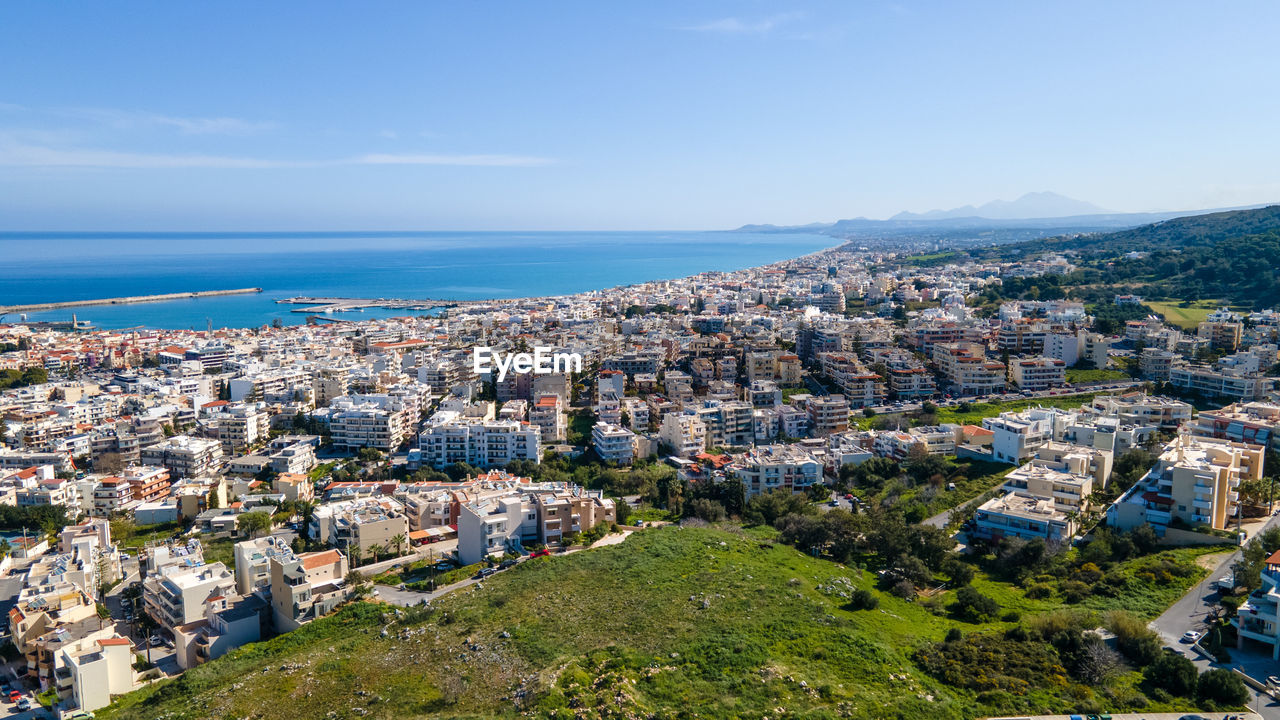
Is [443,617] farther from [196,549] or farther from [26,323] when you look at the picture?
[26,323]

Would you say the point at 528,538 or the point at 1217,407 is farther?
the point at 1217,407

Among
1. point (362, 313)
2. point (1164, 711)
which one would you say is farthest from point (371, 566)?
point (362, 313)

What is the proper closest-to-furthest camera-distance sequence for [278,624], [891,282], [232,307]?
[278,624] < [891,282] < [232,307]

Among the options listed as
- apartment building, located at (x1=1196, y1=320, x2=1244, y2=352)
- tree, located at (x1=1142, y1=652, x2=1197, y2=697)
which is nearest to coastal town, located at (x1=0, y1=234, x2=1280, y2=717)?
apartment building, located at (x1=1196, y1=320, x2=1244, y2=352)

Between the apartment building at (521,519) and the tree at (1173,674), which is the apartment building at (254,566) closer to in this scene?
the apartment building at (521,519)

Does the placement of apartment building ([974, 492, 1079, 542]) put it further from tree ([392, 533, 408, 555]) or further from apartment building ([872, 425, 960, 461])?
tree ([392, 533, 408, 555])

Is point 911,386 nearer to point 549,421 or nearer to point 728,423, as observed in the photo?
point 728,423

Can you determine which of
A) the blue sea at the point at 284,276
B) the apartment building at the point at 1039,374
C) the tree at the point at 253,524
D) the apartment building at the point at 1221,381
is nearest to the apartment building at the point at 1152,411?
the apartment building at the point at 1221,381

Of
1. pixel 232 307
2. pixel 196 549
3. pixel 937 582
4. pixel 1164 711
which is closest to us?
pixel 1164 711
